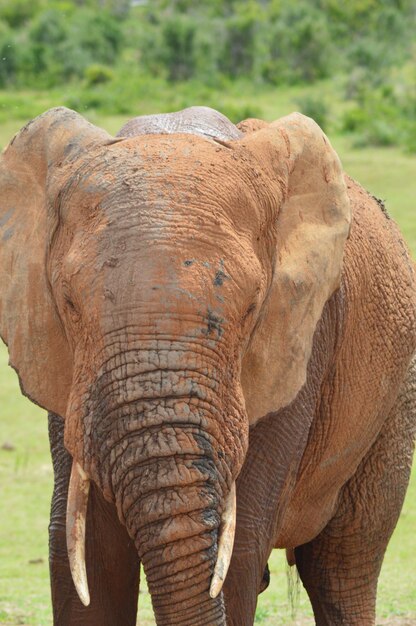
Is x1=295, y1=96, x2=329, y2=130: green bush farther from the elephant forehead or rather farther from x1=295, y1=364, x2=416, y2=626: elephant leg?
the elephant forehead

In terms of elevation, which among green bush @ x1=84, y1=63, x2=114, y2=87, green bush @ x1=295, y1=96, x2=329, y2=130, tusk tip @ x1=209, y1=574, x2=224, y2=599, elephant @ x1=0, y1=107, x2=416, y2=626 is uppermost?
green bush @ x1=84, y1=63, x2=114, y2=87

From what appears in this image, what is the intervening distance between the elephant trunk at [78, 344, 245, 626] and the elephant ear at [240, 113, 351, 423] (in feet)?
1.35

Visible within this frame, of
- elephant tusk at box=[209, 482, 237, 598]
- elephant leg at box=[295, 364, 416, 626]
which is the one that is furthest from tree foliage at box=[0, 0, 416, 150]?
elephant tusk at box=[209, 482, 237, 598]

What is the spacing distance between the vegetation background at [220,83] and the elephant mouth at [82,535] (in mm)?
4467

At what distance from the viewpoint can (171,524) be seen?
3.67 meters

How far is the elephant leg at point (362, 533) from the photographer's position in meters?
5.66

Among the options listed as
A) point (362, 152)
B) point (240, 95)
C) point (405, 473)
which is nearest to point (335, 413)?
point (405, 473)

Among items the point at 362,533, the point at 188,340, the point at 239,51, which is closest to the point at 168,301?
the point at 188,340

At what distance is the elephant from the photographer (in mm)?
3711

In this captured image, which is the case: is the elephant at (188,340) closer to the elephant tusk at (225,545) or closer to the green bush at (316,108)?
the elephant tusk at (225,545)

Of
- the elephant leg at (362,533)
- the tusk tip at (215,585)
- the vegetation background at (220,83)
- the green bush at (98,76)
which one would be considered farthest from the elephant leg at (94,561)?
the green bush at (98,76)

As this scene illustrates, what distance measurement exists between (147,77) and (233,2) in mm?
13066

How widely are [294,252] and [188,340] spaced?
2.19 ft

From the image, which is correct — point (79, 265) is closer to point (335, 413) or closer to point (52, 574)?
point (52, 574)
